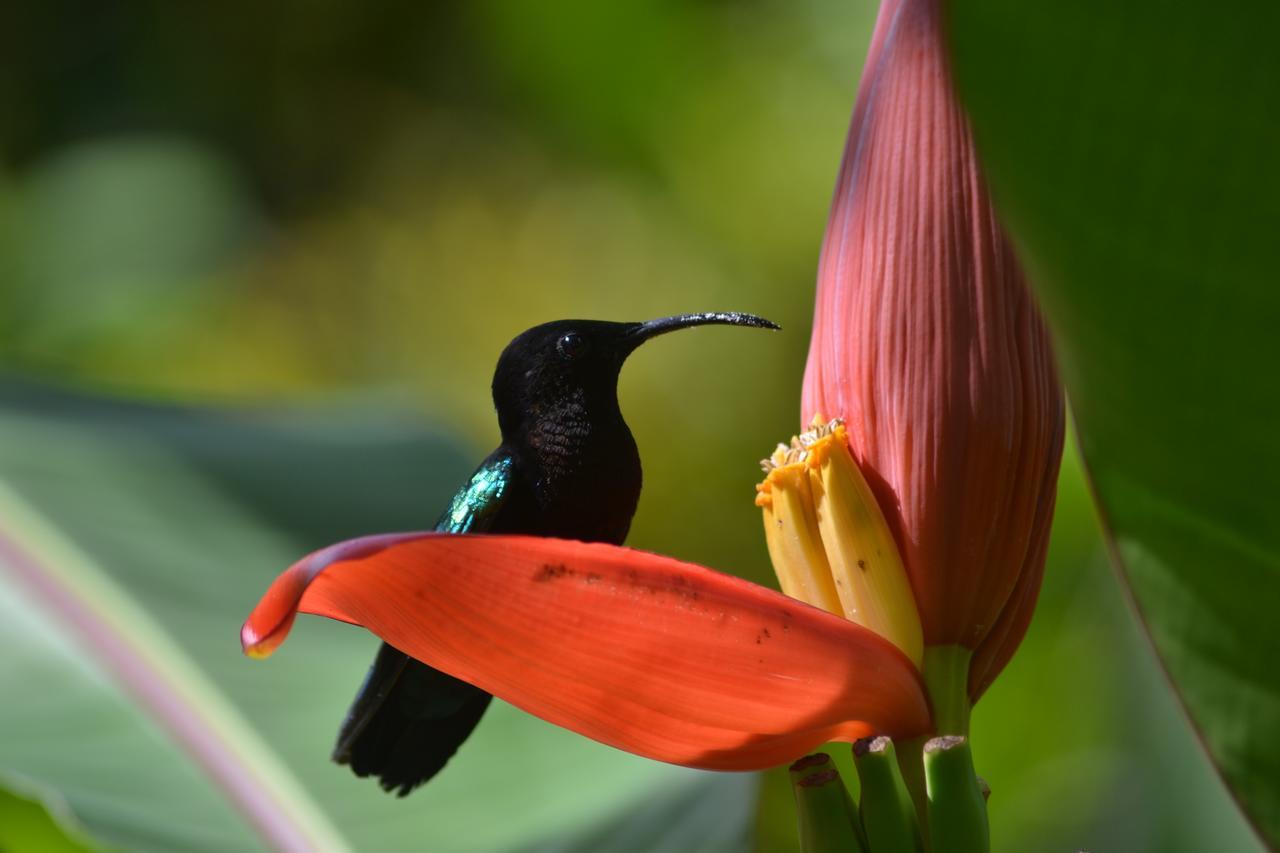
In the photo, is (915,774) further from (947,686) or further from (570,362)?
(570,362)

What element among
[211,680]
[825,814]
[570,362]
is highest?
[570,362]

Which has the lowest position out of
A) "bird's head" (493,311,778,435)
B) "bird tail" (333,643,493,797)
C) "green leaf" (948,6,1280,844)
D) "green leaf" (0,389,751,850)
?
"green leaf" (0,389,751,850)

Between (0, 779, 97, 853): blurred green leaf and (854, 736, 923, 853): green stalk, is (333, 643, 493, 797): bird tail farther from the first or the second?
(0, 779, 97, 853): blurred green leaf

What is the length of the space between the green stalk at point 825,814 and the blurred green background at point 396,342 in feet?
1.52

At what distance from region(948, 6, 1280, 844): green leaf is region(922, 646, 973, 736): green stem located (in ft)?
0.30

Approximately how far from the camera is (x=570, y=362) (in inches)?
21.9

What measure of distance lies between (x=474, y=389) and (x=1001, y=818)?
149 centimetres

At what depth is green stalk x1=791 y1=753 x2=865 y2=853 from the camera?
0.40 meters

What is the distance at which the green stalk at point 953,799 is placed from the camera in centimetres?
39

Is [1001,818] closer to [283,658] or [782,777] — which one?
[782,777]

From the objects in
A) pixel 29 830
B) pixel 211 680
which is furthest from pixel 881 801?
pixel 29 830

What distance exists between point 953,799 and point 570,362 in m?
0.24

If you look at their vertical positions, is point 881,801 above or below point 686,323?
below

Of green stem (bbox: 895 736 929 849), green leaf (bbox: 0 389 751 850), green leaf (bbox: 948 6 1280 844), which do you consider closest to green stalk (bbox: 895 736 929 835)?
green stem (bbox: 895 736 929 849)
